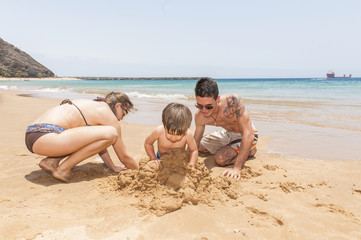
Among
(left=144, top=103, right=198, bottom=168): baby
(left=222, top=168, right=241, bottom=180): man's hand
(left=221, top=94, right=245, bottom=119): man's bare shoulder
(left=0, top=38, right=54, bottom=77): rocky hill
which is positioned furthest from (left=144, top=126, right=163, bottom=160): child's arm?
(left=0, top=38, right=54, bottom=77): rocky hill

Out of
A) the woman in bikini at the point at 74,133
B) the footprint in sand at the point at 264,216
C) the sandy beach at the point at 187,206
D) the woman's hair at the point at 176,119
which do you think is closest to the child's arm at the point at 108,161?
the sandy beach at the point at 187,206

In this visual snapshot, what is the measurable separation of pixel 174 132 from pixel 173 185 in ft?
1.80

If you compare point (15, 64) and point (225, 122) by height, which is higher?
point (15, 64)

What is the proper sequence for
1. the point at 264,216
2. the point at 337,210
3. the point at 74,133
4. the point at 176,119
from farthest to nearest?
1. the point at 74,133
2. the point at 176,119
3. the point at 337,210
4. the point at 264,216

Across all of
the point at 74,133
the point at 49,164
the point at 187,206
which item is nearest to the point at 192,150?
the point at 187,206

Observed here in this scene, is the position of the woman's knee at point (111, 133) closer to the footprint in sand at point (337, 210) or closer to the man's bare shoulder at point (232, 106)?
the man's bare shoulder at point (232, 106)

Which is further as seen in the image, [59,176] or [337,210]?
[59,176]

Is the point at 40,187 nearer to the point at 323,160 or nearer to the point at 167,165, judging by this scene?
the point at 167,165

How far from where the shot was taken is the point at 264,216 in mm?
2330

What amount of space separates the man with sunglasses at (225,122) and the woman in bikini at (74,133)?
3.42 feet

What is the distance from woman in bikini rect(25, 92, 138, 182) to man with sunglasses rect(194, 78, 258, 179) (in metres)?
1.04

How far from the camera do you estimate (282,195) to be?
2816 mm

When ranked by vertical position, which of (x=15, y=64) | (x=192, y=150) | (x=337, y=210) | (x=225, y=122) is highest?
(x=15, y=64)

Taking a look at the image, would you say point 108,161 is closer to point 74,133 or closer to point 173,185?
point 74,133
